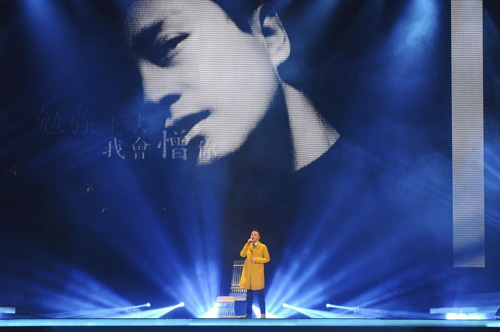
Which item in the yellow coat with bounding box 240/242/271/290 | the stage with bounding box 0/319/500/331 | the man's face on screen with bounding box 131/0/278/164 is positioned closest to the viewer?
the stage with bounding box 0/319/500/331

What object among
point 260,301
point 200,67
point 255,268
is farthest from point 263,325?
point 200,67

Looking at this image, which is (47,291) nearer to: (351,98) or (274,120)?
(274,120)

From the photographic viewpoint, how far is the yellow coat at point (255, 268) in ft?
22.4

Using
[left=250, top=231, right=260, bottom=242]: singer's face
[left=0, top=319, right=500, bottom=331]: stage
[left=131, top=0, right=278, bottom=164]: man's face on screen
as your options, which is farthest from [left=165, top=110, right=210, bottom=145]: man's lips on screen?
[left=0, top=319, right=500, bottom=331]: stage

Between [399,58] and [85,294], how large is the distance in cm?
472

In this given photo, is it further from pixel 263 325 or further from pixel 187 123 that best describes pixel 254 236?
pixel 263 325

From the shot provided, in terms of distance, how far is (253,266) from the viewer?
Result: 22.5 feet

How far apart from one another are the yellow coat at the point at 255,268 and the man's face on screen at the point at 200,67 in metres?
1.32

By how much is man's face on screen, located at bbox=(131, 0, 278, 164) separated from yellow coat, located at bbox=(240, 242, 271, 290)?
132 cm

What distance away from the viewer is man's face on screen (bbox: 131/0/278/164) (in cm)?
724

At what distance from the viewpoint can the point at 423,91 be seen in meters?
7.21

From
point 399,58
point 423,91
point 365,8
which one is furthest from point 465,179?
point 365,8

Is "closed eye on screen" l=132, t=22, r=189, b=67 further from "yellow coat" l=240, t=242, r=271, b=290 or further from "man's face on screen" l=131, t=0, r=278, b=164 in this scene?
"yellow coat" l=240, t=242, r=271, b=290

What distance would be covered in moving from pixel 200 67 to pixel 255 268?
2472 mm
